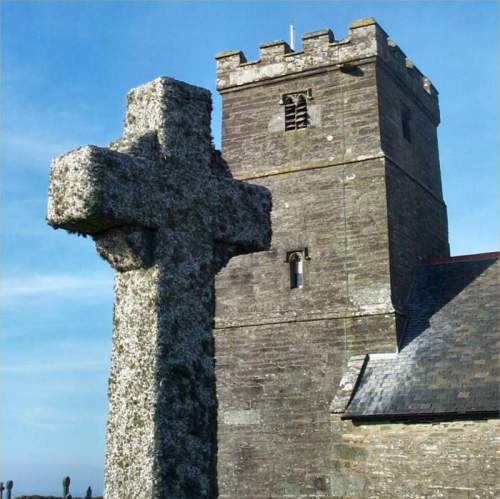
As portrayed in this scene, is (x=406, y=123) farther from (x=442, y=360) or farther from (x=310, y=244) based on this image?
(x=442, y=360)

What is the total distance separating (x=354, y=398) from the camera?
1421 centimetres

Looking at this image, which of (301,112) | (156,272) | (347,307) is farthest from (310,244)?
(156,272)

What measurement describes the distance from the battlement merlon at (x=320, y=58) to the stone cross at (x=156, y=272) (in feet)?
44.1

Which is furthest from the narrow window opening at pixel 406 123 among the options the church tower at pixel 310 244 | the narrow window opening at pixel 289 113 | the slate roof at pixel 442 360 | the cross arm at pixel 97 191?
the cross arm at pixel 97 191

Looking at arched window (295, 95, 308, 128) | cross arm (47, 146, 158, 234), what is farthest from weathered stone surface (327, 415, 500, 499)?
cross arm (47, 146, 158, 234)

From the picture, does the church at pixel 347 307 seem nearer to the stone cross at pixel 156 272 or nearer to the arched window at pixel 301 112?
the arched window at pixel 301 112

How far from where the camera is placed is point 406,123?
731 inches

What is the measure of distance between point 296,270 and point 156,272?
41.4 feet

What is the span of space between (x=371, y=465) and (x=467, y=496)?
1.81 m

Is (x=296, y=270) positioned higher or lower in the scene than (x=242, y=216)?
higher

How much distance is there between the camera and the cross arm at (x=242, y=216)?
4508 mm

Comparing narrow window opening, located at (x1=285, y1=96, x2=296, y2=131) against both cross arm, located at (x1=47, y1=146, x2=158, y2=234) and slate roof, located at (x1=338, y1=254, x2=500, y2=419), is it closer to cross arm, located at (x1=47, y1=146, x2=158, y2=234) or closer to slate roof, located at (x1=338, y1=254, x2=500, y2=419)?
slate roof, located at (x1=338, y1=254, x2=500, y2=419)

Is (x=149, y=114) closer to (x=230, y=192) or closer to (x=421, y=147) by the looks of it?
(x=230, y=192)

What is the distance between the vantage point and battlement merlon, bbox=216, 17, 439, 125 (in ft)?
56.1
